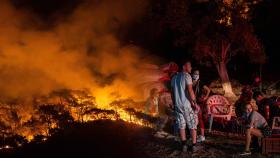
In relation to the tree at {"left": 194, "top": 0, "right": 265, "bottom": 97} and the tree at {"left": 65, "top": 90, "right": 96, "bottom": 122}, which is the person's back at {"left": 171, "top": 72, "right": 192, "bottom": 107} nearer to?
the tree at {"left": 65, "top": 90, "right": 96, "bottom": 122}

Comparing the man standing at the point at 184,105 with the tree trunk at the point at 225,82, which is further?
the tree trunk at the point at 225,82

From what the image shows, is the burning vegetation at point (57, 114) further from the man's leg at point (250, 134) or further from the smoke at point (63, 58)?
the man's leg at point (250, 134)

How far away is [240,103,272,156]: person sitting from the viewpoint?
9.09m

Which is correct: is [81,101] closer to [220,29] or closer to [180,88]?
[180,88]

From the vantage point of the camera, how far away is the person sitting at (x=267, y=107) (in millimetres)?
11295

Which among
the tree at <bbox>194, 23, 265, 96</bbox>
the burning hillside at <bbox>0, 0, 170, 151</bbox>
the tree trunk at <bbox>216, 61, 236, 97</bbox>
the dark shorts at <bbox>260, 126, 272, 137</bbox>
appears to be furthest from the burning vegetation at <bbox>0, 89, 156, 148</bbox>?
the tree at <bbox>194, 23, 265, 96</bbox>

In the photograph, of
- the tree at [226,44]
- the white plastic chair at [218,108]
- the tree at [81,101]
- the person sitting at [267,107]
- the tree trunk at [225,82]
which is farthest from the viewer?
the tree at [226,44]

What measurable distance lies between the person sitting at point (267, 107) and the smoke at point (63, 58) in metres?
6.56

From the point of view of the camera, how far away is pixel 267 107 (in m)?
11.2

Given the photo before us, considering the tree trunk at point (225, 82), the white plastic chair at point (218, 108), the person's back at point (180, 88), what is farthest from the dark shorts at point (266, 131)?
the tree trunk at point (225, 82)

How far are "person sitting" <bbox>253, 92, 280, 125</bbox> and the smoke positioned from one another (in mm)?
6563

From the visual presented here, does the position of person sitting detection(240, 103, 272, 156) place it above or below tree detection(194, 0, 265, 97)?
below

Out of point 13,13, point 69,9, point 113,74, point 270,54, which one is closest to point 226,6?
point 270,54

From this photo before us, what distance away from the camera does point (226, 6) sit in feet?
65.3
